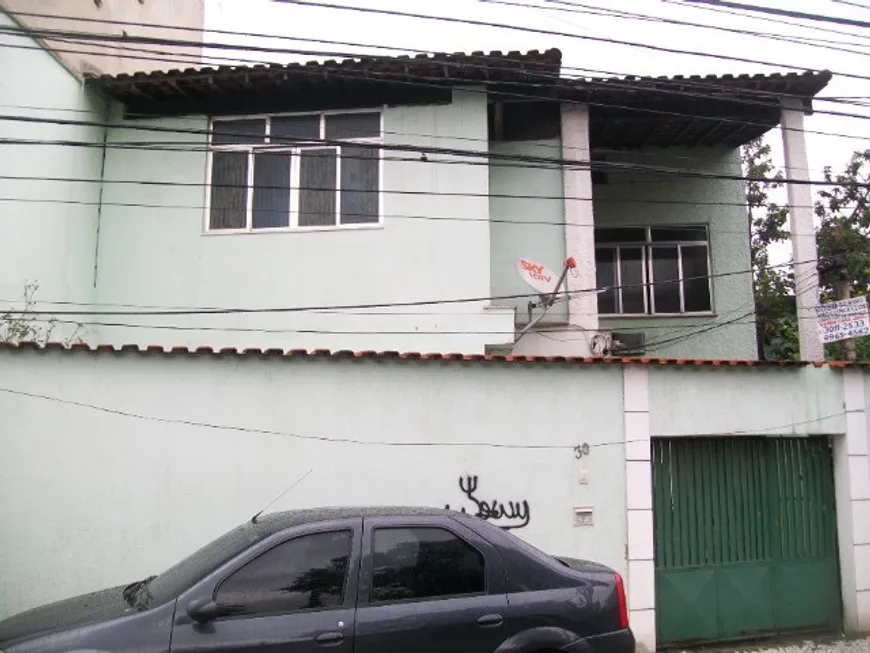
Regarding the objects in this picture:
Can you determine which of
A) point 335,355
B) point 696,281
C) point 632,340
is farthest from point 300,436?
point 696,281

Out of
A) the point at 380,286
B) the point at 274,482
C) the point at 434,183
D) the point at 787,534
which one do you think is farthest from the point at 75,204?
the point at 787,534

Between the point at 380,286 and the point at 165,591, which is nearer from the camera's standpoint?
the point at 165,591

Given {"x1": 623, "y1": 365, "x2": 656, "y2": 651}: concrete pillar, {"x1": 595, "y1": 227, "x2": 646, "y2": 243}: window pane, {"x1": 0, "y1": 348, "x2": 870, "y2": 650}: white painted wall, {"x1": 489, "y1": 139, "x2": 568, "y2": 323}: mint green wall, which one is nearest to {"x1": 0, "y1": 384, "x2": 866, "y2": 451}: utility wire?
{"x1": 0, "y1": 348, "x2": 870, "y2": 650}: white painted wall

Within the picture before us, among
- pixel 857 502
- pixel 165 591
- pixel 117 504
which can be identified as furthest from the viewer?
pixel 857 502

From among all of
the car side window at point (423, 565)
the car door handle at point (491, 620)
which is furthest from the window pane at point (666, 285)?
the car door handle at point (491, 620)

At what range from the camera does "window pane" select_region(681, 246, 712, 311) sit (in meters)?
11.8

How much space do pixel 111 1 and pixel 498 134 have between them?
774 centimetres

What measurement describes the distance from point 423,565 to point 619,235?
31.2ft

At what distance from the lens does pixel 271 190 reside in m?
9.66

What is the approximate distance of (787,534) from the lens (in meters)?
7.11

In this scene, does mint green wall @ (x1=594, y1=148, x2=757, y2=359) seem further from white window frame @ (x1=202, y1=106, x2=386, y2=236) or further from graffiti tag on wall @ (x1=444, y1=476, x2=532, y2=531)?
graffiti tag on wall @ (x1=444, y1=476, x2=532, y2=531)

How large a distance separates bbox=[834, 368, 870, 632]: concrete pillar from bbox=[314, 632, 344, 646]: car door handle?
594 centimetres

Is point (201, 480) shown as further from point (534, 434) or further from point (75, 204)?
point (75, 204)

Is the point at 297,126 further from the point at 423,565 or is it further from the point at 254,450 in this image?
the point at 423,565
